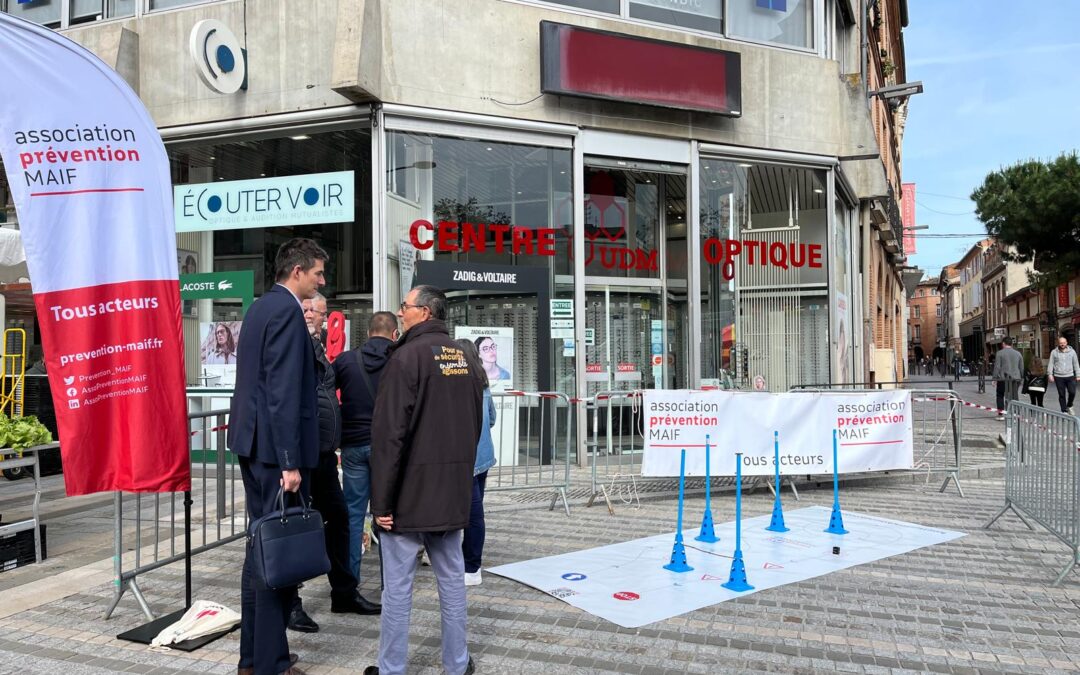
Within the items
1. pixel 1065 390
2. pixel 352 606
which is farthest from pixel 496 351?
pixel 1065 390

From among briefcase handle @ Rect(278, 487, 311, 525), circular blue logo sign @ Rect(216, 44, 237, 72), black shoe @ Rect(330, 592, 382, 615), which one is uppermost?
circular blue logo sign @ Rect(216, 44, 237, 72)

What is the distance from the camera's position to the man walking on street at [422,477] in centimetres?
349

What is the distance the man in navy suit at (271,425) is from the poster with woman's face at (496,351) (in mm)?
6023

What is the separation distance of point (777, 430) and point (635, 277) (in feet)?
13.0

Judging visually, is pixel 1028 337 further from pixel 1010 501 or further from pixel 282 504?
pixel 282 504

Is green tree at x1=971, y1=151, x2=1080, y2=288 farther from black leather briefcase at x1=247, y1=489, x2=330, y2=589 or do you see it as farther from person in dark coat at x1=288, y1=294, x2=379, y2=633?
black leather briefcase at x1=247, y1=489, x2=330, y2=589

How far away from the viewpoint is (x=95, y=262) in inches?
172

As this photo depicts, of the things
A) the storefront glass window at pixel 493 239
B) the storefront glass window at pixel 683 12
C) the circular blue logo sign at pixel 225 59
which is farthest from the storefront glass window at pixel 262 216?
the storefront glass window at pixel 683 12

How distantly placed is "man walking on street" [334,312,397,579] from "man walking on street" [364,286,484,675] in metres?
1.31

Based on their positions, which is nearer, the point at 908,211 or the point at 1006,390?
the point at 1006,390

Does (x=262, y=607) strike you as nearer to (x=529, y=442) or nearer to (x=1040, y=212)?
(x=529, y=442)

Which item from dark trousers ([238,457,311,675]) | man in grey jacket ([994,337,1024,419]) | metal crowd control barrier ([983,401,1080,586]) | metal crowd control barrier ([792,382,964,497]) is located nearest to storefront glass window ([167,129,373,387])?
dark trousers ([238,457,311,675])

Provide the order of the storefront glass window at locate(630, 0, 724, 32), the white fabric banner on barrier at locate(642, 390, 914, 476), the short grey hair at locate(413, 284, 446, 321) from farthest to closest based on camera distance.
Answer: the storefront glass window at locate(630, 0, 724, 32), the white fabric banner on barrier at locate(642, 390, 914, 476), the short grey hair at locate(413, 284, 446, 321)

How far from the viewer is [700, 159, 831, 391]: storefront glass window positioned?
11445 millimetres
